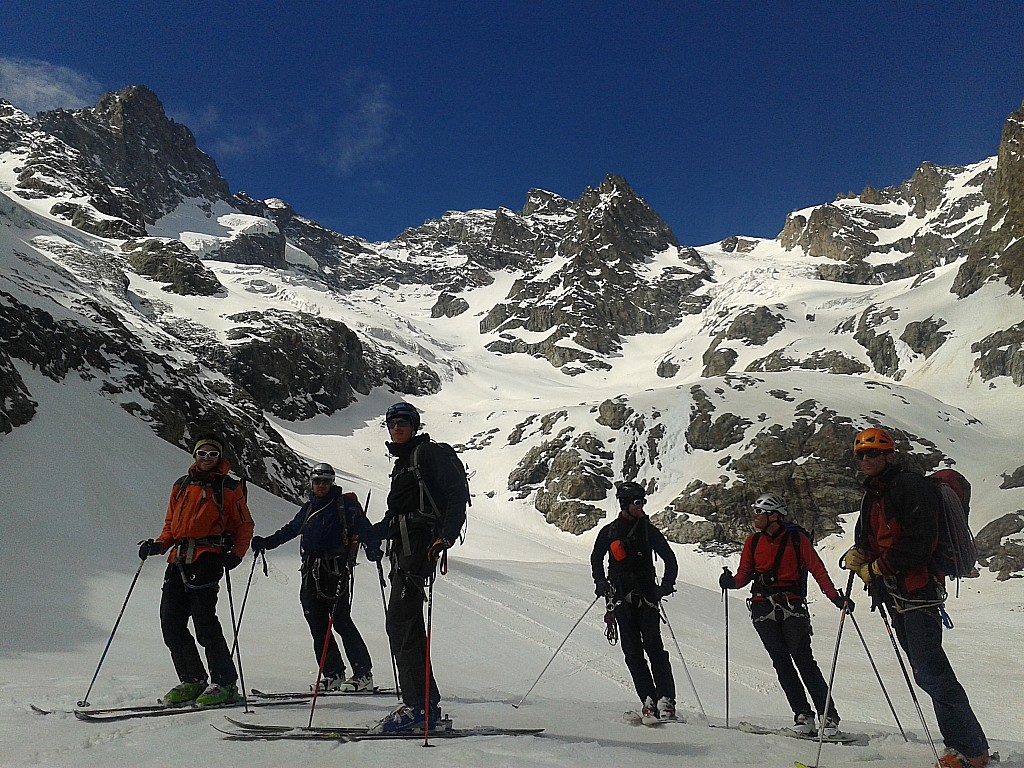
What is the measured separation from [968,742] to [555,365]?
11844 centimetres

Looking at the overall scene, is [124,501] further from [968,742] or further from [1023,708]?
[1023,708]

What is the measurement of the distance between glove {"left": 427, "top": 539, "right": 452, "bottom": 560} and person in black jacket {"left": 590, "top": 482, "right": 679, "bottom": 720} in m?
2.19

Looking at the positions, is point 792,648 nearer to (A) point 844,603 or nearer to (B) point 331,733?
(A) point 844,603

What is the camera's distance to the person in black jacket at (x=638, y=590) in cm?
660

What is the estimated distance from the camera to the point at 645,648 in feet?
22.2

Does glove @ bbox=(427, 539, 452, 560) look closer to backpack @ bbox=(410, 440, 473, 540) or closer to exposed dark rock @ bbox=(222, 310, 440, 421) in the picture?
backpack @ bbox=(410, 440, 473, 540)

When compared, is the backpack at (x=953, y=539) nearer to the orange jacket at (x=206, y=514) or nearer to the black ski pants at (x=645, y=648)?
the black ski pants at (x=645, y=648)

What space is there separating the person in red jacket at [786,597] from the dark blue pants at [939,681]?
4.14 feet

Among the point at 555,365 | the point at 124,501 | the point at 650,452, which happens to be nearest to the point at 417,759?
the point at 124,501

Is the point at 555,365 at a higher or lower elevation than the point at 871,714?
higher

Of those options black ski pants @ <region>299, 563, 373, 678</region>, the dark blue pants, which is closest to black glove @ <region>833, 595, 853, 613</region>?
the dark blue pants

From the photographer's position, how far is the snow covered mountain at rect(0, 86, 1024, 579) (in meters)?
27.3

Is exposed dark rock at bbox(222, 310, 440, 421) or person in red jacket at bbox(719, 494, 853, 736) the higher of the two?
exposed dark rock at bbox(222, 310, 440, 421)

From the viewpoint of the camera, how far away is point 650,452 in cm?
4244
